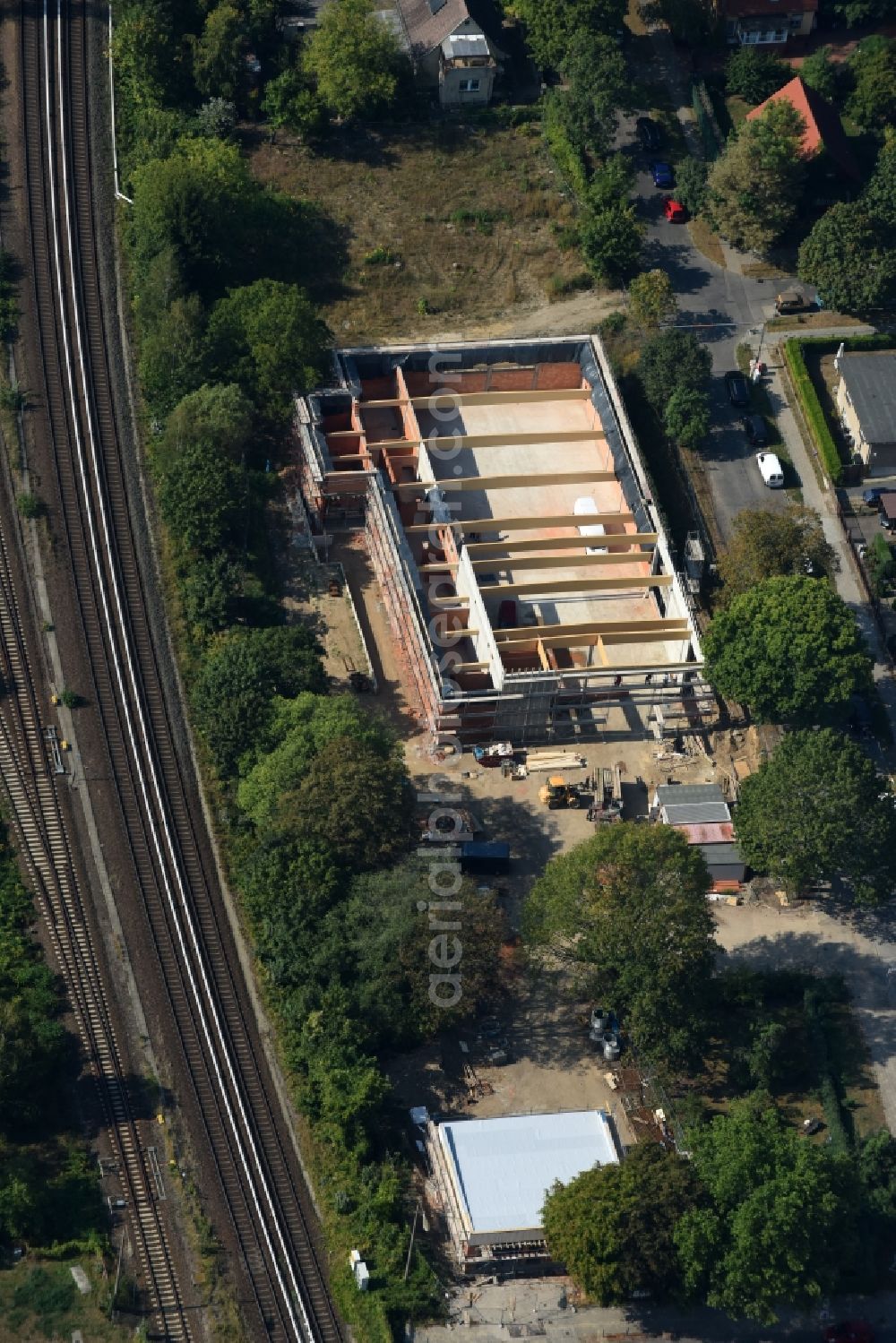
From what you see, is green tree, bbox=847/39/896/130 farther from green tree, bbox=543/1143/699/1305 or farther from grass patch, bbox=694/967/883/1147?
green tree, bbox=543/1143/699/1305

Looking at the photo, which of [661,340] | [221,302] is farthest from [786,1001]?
[221,302]

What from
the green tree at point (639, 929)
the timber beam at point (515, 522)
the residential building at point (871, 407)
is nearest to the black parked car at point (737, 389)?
the residential building at point (871, 407)

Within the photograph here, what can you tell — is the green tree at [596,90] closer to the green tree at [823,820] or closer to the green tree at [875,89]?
the green tree at [875,89]

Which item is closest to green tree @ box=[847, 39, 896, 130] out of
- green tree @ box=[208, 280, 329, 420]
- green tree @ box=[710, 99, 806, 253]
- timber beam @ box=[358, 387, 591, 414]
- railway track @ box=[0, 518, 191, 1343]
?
green tree @ box=[710, 99, 806, 253]

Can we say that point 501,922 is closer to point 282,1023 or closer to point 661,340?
point 282,1023

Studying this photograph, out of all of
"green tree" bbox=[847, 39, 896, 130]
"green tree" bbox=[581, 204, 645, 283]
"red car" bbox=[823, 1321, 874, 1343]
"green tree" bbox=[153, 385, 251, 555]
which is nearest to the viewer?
"red car" bbox=[823, 1321, 874, 1343]

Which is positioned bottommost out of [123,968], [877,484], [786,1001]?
[786,1001]
